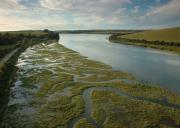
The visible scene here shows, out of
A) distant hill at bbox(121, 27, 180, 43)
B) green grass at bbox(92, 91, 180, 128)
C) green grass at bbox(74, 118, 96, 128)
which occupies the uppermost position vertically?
distant hill at bbox(121, 27, 180, 43)

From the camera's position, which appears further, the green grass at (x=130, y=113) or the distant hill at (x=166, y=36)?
the distant hill at (x=166, y=36)

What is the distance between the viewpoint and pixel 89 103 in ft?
78.7

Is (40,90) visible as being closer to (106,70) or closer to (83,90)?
(83,90)

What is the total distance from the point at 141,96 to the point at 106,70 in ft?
52.9

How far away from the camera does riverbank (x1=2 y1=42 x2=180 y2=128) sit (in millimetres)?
19078

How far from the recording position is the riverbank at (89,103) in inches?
751

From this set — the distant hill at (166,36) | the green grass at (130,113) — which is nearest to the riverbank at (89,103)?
the green grass at (130,113)

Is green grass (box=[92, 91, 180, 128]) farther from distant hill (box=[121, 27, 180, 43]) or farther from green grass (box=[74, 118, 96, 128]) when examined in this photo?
distant hill (box=[121, 27, 180, 43])

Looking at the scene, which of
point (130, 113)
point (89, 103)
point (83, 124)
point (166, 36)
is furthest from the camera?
point (166, 36)

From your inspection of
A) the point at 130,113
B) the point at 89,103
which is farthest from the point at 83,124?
the point at 89,103

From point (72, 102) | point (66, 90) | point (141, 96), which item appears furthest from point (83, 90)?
point (141, 96)

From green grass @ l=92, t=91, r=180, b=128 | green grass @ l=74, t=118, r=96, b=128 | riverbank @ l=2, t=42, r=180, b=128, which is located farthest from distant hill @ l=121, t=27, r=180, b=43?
green grass @ l=74, t=118, r=96, b=128

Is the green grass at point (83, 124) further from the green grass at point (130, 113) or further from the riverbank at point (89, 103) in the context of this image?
the green grass at point (130, 113)

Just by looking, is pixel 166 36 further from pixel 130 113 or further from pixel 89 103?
pixel 130 113
